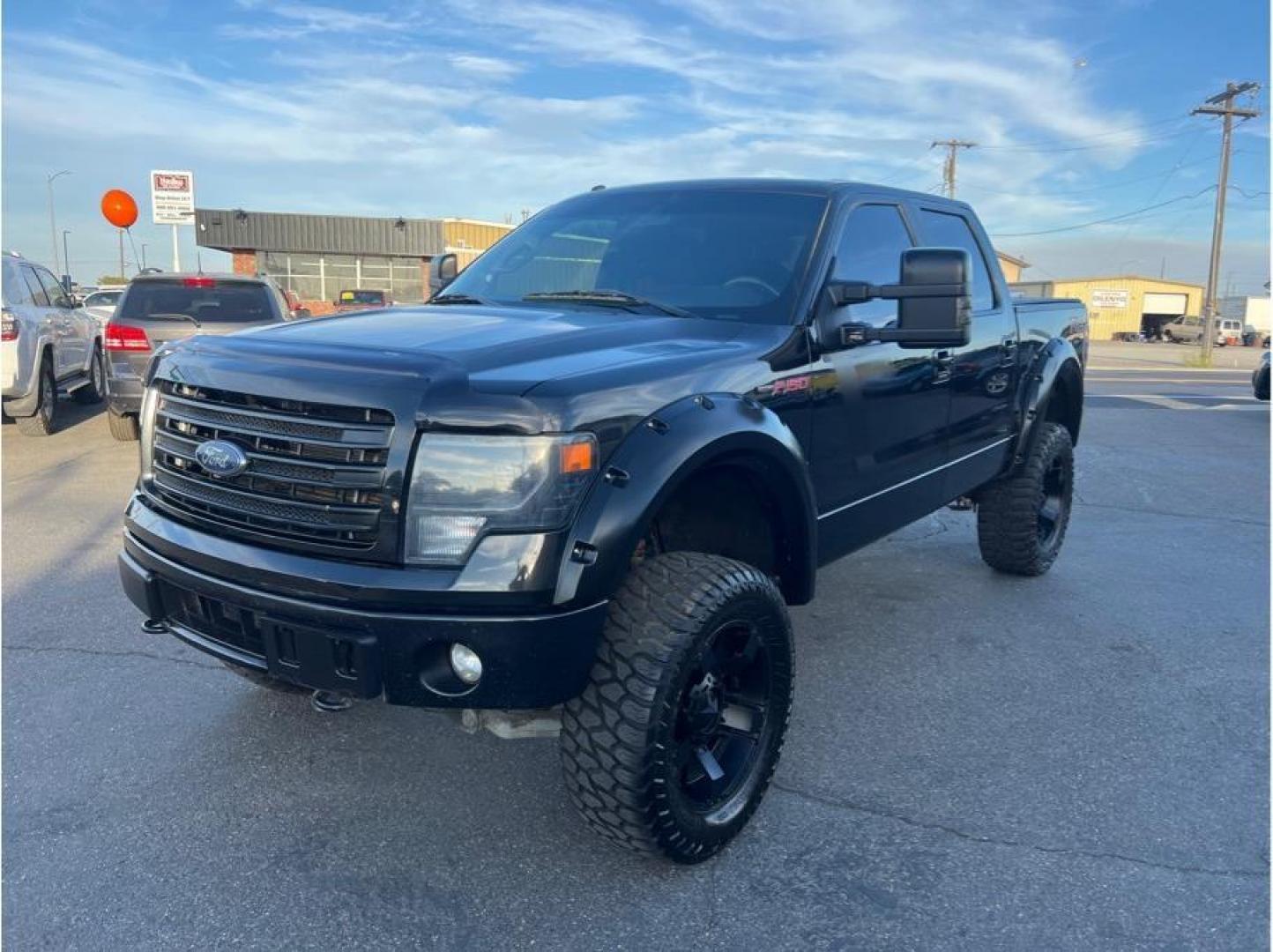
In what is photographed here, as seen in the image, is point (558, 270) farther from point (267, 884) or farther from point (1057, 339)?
point (1057, 339)

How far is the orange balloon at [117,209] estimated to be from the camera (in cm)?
1639

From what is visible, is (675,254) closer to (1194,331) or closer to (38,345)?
(38,345)

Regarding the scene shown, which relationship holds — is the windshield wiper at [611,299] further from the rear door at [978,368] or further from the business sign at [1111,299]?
the business sign at [1111,299]

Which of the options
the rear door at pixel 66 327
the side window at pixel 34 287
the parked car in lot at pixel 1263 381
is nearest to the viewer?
the side window at pixel 34 287

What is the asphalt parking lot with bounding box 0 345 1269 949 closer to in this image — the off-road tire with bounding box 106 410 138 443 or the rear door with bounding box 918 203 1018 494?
the rear door with bounding box 918 203 1018 494

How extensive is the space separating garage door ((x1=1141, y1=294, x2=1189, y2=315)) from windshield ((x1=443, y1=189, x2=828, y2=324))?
254 feet

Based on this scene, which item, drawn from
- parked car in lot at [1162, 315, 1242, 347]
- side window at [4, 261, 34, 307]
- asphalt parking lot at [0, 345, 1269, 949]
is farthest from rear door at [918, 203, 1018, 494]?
parked car in lot at [1162, 315, 1242, 347]

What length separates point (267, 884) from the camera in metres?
2.55

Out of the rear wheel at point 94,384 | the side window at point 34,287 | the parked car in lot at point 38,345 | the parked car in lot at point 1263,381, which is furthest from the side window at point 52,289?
the parked car in lot at point 1263,381

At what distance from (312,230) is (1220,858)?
3812cm

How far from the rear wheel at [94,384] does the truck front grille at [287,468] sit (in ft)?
33.1

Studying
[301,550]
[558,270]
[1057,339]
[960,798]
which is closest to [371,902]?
[301,550]

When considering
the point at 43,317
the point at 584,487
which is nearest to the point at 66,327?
the point at 43,317

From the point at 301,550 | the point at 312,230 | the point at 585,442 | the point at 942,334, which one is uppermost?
the point at 312,230
